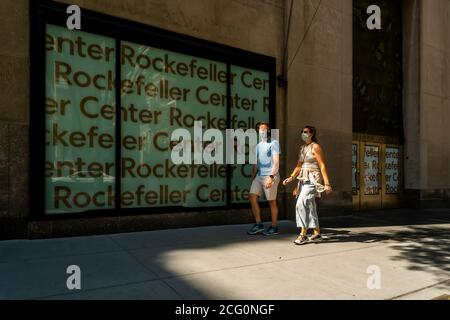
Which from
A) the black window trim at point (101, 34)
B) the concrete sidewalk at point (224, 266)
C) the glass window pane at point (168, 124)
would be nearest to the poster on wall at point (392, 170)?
the concrete sidewalk at point (224, 266)

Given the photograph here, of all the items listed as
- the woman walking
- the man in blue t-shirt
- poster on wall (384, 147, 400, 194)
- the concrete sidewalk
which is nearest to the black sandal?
the woman walking

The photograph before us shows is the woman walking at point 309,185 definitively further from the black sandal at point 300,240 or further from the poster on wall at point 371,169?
the poster on wall at point 371,169

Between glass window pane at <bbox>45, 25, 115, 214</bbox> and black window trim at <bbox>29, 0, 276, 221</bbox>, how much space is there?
104 mm

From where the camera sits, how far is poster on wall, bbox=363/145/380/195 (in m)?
10.9

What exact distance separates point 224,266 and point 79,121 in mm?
3387

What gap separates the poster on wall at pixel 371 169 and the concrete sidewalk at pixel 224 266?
14.1 feet

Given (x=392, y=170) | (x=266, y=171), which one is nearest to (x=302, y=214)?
(x=266, y=171)

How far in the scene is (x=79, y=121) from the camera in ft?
19.4

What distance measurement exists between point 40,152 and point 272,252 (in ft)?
12.2

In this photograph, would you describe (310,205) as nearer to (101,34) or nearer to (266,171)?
(266,171)

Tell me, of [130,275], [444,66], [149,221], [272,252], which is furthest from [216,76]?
[444,66]

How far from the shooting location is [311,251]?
17.3 ft

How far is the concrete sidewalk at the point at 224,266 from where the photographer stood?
348 cm

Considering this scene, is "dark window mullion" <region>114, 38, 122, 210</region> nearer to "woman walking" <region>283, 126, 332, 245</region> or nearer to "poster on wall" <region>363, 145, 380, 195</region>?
"woman walking" <region>283, 126, 332, 245</region>
